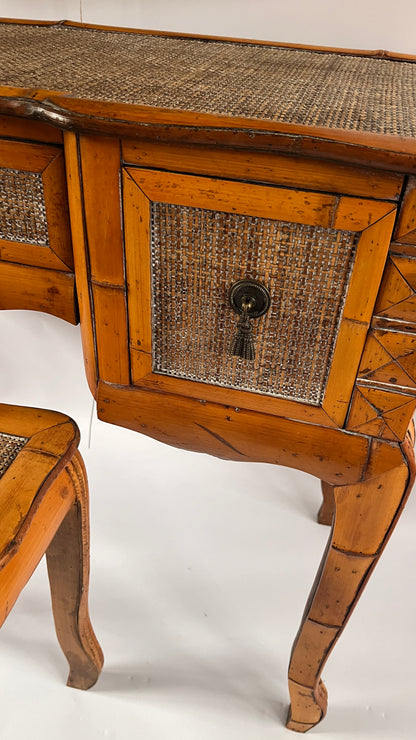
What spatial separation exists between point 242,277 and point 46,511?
→ 34 centimetres

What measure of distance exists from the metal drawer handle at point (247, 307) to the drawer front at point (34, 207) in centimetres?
21

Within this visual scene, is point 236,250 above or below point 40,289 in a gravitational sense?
above

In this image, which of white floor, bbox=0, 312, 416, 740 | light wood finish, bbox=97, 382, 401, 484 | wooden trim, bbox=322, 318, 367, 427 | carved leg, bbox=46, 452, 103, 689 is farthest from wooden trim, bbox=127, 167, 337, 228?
white floor, bbox=0, 312, 416, 740

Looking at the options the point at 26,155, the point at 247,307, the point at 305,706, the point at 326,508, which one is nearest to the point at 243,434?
the point at 247,307

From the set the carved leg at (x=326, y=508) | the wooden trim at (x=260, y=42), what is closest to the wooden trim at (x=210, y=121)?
the wooden trim at (x=260, y=42)

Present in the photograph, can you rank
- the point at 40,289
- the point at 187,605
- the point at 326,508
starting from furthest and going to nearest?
the point at 326,508, the point at 187,605, the point at 40,289

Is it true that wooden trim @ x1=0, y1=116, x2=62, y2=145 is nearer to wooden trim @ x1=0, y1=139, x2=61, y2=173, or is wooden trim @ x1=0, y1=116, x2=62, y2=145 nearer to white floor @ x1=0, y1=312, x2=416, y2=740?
wooden trim @ x1=0, y1=139, x2=61, y2=173

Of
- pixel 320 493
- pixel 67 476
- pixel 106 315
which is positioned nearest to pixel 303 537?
pixel 320 493

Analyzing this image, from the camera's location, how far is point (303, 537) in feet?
4.25

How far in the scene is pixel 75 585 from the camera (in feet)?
2.93

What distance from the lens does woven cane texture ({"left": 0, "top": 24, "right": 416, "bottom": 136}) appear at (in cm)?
58

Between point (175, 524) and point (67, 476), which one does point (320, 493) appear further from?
point (67, 476)

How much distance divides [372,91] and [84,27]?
1.77 ft

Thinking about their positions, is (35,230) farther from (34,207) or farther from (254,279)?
(254,279)
